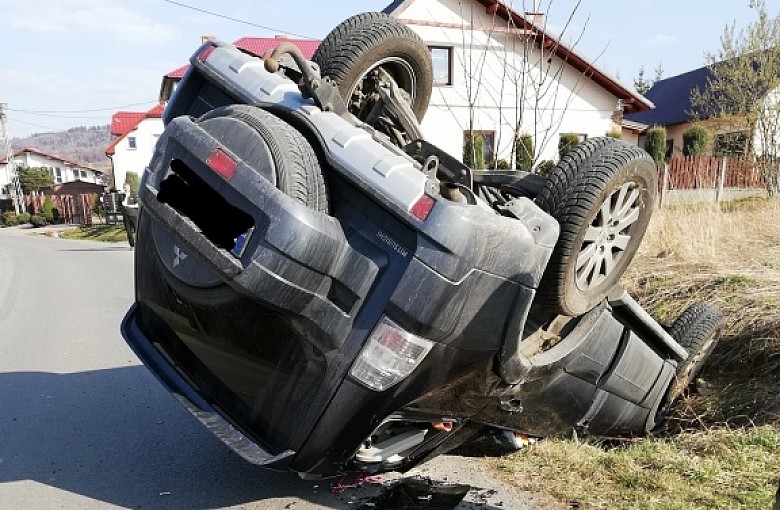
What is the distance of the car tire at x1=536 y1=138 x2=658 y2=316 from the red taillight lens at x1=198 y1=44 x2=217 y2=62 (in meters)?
1.70

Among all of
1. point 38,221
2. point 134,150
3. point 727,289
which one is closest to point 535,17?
point 727,289

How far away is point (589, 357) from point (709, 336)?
1.83 meters

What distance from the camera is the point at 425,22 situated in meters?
19.8

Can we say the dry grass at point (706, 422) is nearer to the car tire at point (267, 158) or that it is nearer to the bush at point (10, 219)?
the car tire at point (267, 158)

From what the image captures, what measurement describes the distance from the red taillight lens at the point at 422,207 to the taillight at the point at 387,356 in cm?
38

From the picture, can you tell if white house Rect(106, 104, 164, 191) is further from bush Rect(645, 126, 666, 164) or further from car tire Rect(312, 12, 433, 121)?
car tire Rect(312, 12, 433, 121)

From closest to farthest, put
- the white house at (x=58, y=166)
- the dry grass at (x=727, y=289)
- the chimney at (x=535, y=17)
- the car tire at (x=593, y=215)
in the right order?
1. the car tire at (x=593, y=215)
2. the dry grass at (x=727, y=289)
3. the chimney at (x=535, y=17)
4. the white house at (x=58, y=166)

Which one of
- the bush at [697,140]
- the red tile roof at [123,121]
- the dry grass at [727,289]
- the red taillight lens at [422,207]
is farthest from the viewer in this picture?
the red tile roof at [123,121]

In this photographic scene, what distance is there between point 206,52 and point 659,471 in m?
3.26

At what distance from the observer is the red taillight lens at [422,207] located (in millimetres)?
2207

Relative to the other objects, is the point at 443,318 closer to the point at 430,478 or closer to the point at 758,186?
the point at 430,478

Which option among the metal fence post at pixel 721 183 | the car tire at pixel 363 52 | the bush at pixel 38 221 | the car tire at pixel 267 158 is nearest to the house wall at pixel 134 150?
the bush at pixel 38 221

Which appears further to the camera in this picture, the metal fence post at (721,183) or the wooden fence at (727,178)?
the wooden fence at (727,178)

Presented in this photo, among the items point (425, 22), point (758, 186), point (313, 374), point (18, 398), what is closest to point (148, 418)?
point (18, 398)
